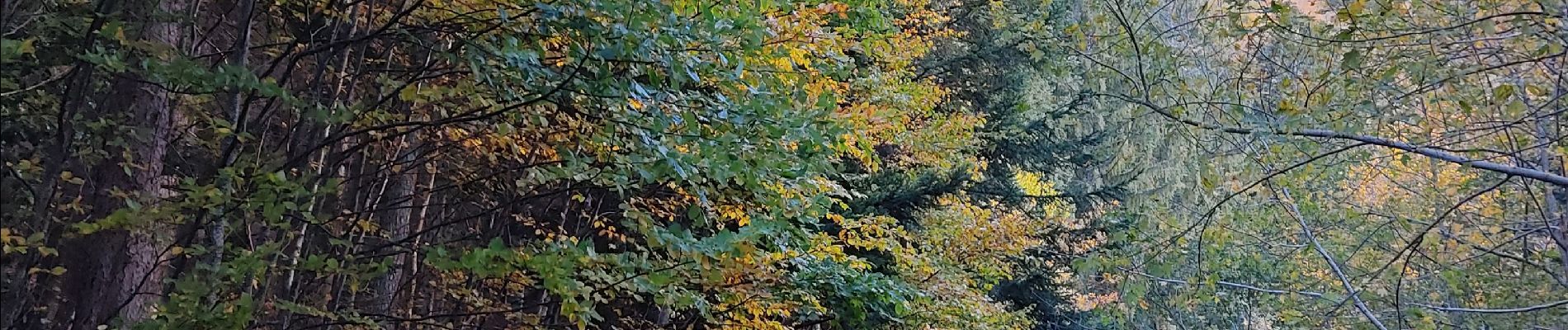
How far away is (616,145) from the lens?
3877 mm

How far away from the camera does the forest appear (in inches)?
114

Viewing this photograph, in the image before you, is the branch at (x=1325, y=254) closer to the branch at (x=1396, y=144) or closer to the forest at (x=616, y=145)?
the forest at (x=616, y=145)

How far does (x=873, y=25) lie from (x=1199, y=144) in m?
1.46

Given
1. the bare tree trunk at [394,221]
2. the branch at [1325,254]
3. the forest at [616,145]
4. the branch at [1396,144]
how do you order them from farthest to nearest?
the bare tree trunk at [394,221]
the branch at [1325,254]
the branch at [1396,144]
the forest at [616,145]

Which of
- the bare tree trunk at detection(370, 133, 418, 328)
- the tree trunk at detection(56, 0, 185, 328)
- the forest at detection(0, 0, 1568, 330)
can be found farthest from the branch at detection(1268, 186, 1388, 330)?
the tree trunk at detection(56, 0, 185, 328)

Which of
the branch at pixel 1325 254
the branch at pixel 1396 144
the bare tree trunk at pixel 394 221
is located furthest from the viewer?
the bare tree trunk at pixel 394 221

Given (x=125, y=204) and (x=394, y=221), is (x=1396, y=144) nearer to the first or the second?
(x=125, y=204)

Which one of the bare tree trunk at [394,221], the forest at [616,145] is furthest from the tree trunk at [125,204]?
the bare tree trunk at [394,221]

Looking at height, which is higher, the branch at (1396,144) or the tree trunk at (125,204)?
the branch at (1396,144)

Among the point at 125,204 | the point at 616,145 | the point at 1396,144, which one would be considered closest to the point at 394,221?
the point at 616,145

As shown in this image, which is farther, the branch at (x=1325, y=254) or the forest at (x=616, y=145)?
the branch at (x=1325, y=254)

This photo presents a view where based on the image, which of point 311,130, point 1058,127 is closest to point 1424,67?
point 311,130

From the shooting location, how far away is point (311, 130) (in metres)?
3.88

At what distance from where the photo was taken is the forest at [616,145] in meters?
2.91
